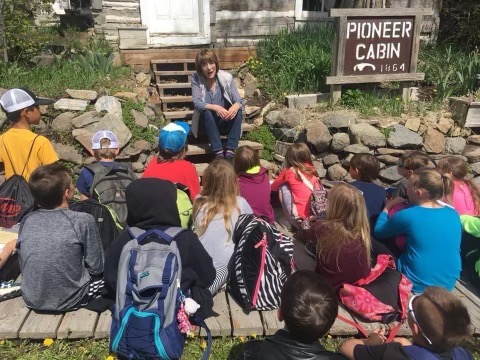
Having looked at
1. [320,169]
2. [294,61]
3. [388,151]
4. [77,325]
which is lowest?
[77,325]

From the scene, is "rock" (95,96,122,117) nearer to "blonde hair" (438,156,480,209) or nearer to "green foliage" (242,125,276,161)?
"green foliage" (242,125,276,161)

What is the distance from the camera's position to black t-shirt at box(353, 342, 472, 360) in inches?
72.6

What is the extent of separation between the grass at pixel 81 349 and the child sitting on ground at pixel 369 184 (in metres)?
1.32

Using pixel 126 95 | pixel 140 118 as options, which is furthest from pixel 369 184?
pixel 126 95

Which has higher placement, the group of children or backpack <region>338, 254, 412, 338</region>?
the group of children

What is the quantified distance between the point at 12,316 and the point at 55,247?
0.57 metres

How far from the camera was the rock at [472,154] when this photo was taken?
5621mm

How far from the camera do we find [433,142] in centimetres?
547

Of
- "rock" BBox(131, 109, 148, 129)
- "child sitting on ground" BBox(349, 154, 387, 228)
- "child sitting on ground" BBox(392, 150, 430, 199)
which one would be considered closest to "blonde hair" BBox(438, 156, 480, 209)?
"child sitting on ground" BBox(392, 150, 430, 199)

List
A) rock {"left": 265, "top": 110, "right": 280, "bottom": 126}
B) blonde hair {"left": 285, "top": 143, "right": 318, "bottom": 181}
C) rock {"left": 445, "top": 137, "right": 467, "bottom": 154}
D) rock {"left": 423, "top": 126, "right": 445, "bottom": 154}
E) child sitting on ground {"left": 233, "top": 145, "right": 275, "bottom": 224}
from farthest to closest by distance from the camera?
rock {"left": 265, "top": 110, "right": 280, "bottom": 126} → rock {"left": 445, "top": 137, "right": 467, "bottom": 154} → rock {"left": 423, "top": 126, "right": 445, "bottom": 154} → blonde hair {"left": 285, "top": 143, "right": 318, "bottom": 181} → child sitting on ground {"left": 233, "top": 145, "right": 275, "bottom": 224}

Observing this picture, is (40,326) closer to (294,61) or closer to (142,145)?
(142,145)

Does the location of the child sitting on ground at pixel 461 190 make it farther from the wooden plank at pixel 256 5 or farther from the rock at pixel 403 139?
the wooden plank at pixel 256 5

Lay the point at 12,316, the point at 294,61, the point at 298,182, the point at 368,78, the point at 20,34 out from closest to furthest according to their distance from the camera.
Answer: the point at 12,316 < the point at 298,182 < the point at 368,78 < the point at 20,34 < the point at 294,61

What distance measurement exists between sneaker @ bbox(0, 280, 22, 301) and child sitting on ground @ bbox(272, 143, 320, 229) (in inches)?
90.5
